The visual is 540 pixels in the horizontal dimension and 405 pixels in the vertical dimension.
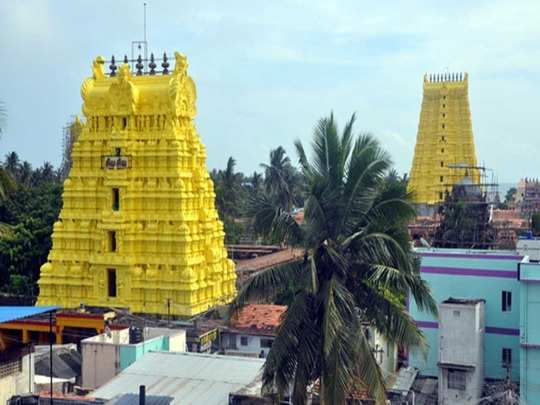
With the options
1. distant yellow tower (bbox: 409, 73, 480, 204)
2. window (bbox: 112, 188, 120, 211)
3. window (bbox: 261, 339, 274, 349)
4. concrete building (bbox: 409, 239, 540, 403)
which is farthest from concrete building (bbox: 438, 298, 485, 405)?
distant yellow tower (bbox: 409, 73, 480, 204)

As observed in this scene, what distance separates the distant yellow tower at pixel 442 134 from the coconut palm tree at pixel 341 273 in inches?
2108

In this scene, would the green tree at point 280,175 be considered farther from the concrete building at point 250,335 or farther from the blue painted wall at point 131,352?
the blue painted wall at point 131,352

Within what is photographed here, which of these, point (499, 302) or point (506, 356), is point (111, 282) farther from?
point (506, 356)

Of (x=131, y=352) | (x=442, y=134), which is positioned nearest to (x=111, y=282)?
(x=131, y=352)

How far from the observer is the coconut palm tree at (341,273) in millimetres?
10547

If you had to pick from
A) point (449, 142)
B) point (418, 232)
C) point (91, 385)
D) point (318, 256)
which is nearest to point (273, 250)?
point (418, 232)

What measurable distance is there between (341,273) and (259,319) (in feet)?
63.1

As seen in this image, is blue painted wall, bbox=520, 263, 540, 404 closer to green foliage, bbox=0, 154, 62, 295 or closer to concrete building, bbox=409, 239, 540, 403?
concrete building, bbox=409, 239, 540, 403

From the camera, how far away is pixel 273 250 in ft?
176

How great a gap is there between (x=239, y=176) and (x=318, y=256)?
220 feet

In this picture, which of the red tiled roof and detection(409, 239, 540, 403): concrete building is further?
the red tiled roof

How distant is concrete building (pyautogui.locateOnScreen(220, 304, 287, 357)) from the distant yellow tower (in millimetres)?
37321

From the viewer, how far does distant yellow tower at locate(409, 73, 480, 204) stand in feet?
211

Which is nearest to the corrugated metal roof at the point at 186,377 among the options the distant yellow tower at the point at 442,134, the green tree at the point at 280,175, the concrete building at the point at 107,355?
the concrete building at the point at 107,355
